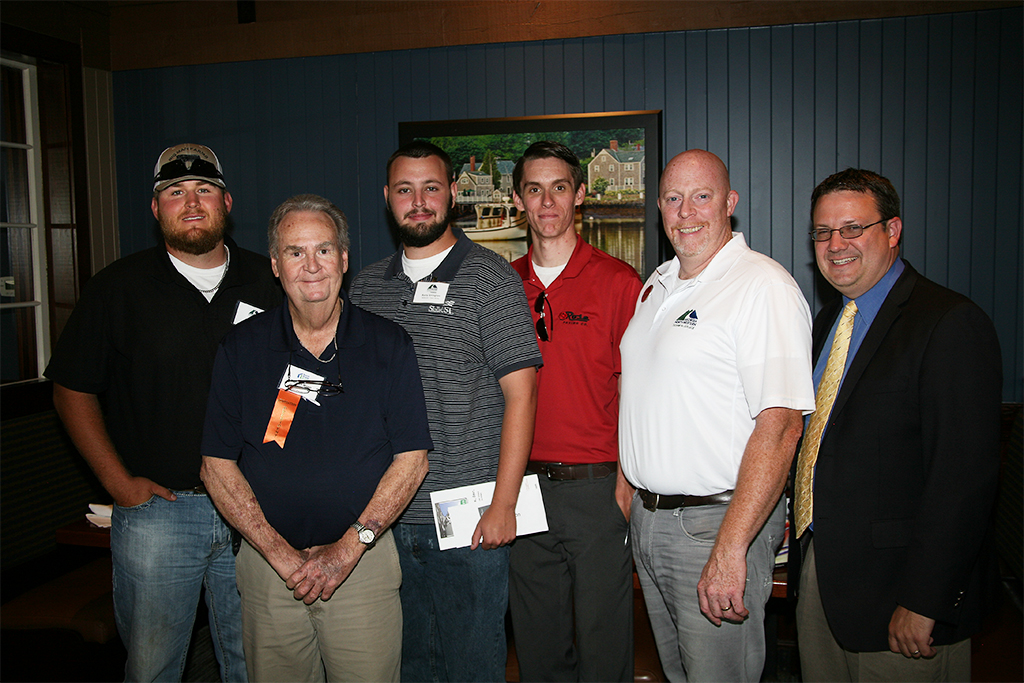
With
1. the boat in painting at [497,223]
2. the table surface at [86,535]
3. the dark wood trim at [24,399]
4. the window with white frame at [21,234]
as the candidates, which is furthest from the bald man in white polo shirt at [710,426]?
the window with white frame at [21,234]

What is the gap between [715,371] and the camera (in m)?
1.76

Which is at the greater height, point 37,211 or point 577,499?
point 37,211

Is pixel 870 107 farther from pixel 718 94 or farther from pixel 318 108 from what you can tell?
pixel 318 108

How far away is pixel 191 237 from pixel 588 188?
6.58 ft

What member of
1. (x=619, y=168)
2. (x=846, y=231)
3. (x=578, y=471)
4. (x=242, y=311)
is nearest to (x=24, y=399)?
(x=242, y=311)

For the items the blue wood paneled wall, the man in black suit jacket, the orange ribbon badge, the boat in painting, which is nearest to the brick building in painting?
the blue wood paneled wall

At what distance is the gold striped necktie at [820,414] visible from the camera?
5.91ft

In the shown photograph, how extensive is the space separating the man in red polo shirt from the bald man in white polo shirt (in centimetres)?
20

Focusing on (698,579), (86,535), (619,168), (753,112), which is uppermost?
(753,112)

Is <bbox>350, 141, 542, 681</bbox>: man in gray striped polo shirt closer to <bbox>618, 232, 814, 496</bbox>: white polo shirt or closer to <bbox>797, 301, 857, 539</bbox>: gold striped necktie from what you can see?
<bbox>618, 232, 814, 496</bbox>: white polo shirt

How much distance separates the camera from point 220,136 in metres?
3.94

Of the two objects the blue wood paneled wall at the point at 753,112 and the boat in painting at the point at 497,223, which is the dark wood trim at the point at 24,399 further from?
the boat in painting at the point at 497,223

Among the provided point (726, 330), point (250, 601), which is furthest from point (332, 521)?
point (726, 330)

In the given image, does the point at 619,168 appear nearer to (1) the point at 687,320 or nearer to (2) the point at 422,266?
(2) the point at 422,266
